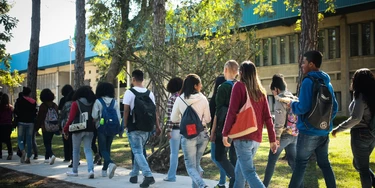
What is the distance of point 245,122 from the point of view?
20.6 feet

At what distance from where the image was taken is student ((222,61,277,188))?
6289mm

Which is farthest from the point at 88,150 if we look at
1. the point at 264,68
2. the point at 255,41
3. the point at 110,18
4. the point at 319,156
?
the point at 264,68

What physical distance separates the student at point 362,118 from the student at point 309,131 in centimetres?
73

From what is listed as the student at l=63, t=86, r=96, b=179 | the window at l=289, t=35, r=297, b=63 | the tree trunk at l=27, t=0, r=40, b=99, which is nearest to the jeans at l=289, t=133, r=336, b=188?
the student at l=63, t=86, r=96, b=179

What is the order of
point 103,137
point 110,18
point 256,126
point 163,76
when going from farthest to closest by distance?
1. point 110,18
2. point 163,76
3. point 103,137
4. point 256,126

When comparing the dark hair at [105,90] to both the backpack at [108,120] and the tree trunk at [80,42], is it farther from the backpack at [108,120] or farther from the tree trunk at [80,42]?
the tree trunk at [80,42]

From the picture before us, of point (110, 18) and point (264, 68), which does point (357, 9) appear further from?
point (110, 18)

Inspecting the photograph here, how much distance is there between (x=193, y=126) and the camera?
7480mm

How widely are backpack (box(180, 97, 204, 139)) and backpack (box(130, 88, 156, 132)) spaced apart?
1.37 m

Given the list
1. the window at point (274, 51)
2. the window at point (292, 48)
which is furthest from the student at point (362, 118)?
the window at point (274, 51)

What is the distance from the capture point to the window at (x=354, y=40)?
35.0 meters

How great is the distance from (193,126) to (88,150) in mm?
3479

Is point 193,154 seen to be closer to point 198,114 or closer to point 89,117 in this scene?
point 198,114

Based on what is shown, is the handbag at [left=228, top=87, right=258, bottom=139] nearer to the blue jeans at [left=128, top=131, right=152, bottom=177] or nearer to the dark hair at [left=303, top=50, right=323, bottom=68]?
the dark hair at [left=303, top=50, right=323, bottom=68]
